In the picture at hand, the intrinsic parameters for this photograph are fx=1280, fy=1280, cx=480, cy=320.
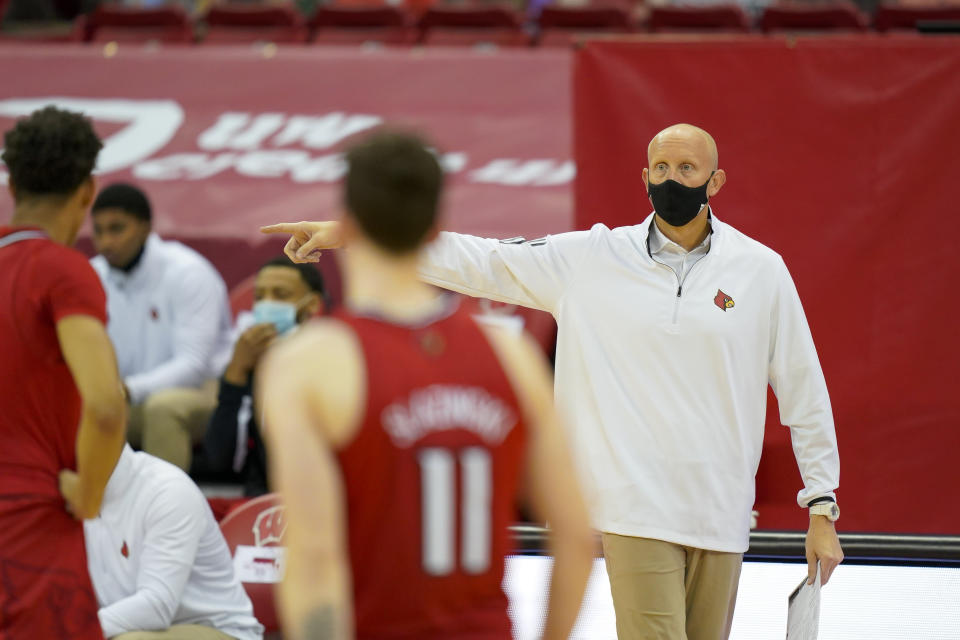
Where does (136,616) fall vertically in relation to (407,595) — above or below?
below

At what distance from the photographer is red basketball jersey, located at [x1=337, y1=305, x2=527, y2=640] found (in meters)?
1.78

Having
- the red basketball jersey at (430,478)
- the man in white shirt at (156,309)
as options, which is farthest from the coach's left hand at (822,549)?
the man in white shirt at (156,309)

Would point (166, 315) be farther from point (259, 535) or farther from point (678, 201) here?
point (678, 201)

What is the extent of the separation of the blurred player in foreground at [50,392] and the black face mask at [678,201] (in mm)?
1541

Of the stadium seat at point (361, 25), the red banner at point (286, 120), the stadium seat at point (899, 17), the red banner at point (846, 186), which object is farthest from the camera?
the stadium seat at point (361, 25)

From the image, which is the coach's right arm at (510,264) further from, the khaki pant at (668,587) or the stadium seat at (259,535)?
the stadium seat at (259,535)

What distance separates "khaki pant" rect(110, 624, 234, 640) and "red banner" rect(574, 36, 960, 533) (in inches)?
79.3

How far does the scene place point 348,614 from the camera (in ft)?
5.84

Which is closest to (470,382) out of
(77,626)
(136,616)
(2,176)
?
(77,626)

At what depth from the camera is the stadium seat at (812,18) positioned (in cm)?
905

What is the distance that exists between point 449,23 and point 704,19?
6.62 ft

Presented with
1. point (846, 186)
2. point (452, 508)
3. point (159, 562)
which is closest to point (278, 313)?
point (159, 562)

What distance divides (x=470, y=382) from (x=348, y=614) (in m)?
0.37

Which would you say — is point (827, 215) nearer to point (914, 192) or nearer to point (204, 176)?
point (914, 192)
